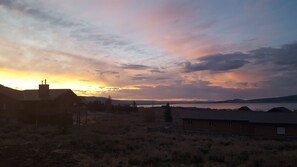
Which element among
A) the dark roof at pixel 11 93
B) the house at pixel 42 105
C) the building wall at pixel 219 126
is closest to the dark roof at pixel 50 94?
the house at pixel 42 105

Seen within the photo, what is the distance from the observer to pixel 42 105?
4775cm

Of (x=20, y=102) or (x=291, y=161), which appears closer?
(x=291, y=161)

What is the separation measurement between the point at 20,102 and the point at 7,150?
24620 millimetres

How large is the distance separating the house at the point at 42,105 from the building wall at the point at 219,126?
1798cm

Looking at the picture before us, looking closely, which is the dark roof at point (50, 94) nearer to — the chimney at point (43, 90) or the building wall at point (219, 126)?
the chimney at point (43, 90)

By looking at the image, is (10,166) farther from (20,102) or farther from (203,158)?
(20,102)

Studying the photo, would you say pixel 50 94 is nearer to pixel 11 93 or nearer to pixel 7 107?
pixel 11 93

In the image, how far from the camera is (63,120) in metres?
46.2

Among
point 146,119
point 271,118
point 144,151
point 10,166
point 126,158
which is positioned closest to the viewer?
point 10,166

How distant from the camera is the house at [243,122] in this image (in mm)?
42875

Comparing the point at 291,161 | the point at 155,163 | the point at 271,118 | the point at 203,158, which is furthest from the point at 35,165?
the point at 271,118

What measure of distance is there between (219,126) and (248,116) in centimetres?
445

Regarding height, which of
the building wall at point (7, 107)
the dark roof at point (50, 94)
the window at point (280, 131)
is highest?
the dark roof at point (50, 94)

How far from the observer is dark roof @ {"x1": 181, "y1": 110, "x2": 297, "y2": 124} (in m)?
43.2
